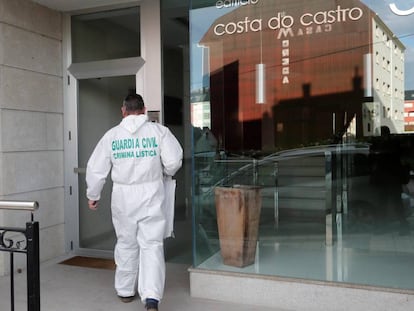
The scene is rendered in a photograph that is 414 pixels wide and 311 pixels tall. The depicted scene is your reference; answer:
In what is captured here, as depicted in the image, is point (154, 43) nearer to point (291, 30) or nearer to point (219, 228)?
point (291, 30)

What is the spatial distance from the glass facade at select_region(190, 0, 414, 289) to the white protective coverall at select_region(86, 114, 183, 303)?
445 millimetres

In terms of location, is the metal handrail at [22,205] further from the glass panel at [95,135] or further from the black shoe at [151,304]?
the glass panel at [95,135]

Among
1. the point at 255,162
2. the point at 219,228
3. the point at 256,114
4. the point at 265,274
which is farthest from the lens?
the point at 256,114

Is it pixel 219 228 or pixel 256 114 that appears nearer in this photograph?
pixel 219 228

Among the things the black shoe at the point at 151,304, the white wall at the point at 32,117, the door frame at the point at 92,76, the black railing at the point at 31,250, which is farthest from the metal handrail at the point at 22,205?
the door frame at the point at 92,76

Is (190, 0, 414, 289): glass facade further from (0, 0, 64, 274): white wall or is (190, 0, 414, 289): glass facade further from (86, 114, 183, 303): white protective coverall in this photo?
(0, 0, 64, 274): white wall

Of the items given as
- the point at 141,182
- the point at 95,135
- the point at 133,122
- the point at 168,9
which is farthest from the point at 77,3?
the point at 141,182

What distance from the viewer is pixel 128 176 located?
3.13 meters

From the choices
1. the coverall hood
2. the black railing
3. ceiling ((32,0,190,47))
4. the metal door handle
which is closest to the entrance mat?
the metal door handle

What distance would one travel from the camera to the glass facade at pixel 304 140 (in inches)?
139

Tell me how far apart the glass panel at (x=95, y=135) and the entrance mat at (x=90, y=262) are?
18 centimetres

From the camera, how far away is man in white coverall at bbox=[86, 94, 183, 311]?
3.11 m

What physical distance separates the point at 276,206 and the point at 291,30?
1559 mm

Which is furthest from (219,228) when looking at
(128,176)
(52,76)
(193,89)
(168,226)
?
(52,76)
